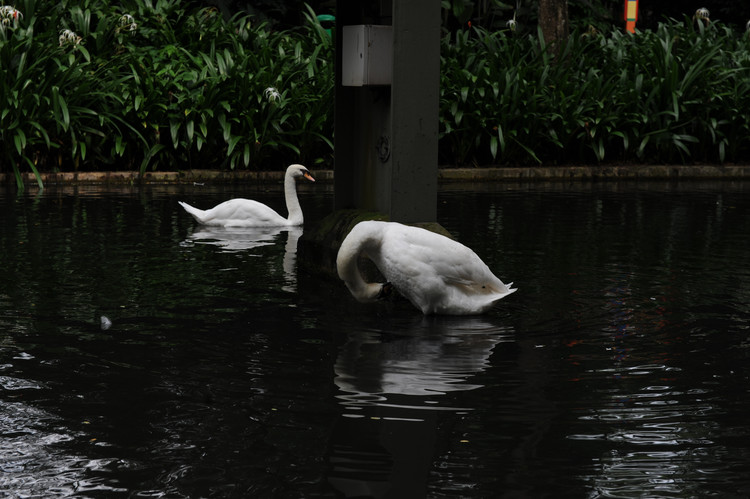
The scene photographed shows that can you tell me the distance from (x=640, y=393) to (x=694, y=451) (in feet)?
2.30

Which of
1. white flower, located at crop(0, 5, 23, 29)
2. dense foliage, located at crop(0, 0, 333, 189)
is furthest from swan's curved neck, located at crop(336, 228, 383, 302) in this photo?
white flower, located at crop(0, 5, 23, 29)

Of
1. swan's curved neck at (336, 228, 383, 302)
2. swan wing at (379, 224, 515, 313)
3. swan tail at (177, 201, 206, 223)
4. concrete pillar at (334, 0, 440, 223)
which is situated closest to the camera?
swan wing at (379, 224, 515, 313)

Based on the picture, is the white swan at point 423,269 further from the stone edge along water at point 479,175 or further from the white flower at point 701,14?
the white flower at point 701,14

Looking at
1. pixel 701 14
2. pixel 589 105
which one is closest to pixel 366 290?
pixel 589 105

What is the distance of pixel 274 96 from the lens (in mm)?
13695

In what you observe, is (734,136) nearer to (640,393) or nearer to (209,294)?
(209,294)

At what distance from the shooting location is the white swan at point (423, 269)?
582 centimetres

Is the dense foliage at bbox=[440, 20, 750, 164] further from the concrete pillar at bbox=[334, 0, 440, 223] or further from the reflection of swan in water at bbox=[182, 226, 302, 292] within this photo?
the concrete pillar at bbox=[334, 0, 440, 223]

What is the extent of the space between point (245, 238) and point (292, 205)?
90cm

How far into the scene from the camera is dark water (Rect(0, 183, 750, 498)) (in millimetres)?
3484

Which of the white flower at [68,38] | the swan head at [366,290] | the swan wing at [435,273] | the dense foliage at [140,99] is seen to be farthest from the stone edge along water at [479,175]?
the swan wing at [435,273]

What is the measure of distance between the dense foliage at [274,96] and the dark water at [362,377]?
5.35 metres

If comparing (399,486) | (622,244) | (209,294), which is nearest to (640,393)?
(399,486)

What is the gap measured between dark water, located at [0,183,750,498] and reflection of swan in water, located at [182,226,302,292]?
0.13m
